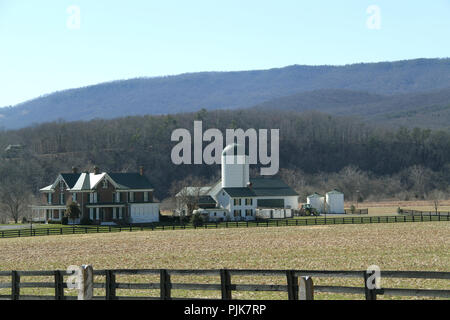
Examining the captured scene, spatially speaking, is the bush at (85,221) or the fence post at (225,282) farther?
the bush at (85,221)

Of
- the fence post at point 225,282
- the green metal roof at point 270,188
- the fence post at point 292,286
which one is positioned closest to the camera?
the fence post at point 292,286

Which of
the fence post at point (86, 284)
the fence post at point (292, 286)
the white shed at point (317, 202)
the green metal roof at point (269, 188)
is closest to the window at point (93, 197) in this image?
the green metal roof at point (269, 188)

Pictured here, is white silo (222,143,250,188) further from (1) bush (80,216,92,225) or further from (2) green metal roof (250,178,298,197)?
(1) bush (80,216,92,225)

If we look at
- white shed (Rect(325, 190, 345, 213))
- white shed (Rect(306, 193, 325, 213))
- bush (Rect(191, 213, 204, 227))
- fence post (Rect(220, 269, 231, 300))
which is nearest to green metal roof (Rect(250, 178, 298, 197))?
white shed (Rect(306, 193, 325, 213))

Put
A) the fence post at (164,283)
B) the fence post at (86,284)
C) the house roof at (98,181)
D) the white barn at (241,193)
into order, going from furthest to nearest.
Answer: the white barn at (241,193) < the house roof at (98,181) < the fence post at (86,284) < the fence post at (164,283)

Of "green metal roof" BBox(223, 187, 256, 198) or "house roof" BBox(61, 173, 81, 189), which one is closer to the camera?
"house roof" BBox(61, 173, 81, 189)

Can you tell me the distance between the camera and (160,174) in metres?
190

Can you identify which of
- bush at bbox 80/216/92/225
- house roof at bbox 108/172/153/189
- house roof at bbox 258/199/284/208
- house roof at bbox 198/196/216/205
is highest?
house roof at bbox 108/172/153/189

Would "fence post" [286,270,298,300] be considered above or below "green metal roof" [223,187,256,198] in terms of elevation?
below
